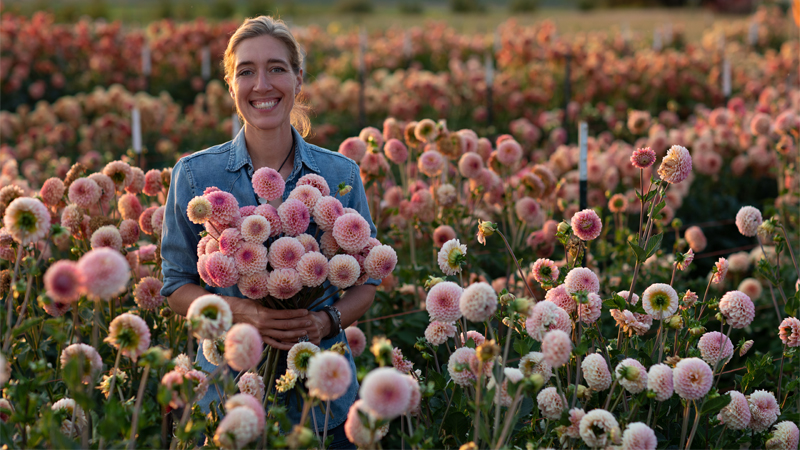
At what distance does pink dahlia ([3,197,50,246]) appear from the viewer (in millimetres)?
1189

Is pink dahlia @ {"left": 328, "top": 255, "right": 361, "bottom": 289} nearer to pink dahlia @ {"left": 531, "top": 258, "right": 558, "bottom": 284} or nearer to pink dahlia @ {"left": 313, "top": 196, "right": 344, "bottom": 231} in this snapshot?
pink dahlia @ {"left": 313, "top": 196, "right": 344, "bottom": 231}

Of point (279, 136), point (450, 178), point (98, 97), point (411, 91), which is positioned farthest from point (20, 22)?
point (279, 136)

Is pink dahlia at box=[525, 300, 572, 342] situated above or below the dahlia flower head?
above

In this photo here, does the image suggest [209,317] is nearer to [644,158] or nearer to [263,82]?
[263,82]

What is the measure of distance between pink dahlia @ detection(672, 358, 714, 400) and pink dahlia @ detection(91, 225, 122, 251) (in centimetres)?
159

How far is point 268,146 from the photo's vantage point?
1.98 meters

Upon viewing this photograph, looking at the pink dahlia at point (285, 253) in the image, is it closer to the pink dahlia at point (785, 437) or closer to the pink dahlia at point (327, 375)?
the pink dahlia at point (327, 375)

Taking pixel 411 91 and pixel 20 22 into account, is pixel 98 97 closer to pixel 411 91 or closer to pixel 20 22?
pixel 411 91

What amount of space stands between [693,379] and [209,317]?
0.92 m

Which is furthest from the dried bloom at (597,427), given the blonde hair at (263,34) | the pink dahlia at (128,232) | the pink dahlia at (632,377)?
the pink dahlia at (128,232)

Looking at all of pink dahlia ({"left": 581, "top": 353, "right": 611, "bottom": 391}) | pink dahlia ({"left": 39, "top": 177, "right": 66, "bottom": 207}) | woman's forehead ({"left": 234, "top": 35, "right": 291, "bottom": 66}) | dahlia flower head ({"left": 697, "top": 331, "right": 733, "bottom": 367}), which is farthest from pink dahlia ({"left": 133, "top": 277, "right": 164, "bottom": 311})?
dahlia flower head ({"left": 697, "top": 331, "right": 733, "bottom": 367})

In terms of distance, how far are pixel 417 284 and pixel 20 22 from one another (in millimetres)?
10089

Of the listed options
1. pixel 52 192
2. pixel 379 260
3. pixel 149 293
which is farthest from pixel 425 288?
pixel 52 192

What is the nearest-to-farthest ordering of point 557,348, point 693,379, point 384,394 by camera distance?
point 384,394 → point 557,348 → point 693,379
